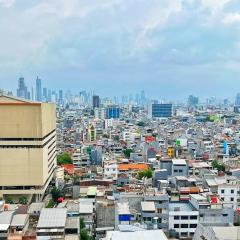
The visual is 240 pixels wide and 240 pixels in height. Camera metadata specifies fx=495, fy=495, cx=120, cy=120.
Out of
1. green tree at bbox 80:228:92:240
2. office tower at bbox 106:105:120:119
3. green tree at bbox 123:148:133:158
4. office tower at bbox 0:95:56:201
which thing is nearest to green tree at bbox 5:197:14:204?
office tower at bbox 0:95:56:201

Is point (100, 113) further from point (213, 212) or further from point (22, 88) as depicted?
point (213, 212)

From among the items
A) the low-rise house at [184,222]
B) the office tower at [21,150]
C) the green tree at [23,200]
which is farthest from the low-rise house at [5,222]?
the office tower at [21,150]

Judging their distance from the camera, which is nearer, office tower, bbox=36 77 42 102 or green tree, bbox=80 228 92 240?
green tree, bbox=80 228 92 240

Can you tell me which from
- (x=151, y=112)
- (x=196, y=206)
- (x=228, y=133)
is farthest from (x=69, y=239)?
(x=151, y=112)

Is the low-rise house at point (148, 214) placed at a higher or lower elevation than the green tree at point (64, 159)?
higher

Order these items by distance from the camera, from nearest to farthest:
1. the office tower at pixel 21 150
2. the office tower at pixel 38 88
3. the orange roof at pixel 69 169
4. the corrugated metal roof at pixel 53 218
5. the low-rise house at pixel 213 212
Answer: the corrugated metal roof at pixel 53 218, the low-rise house at pixel 213 212, the office tower at pixel 21 150, the orange roof at pixel 69 169, the office tower at pixel 38 88

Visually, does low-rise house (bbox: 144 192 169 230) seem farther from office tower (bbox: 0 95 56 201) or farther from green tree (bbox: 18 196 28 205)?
office tower (bbox: 0 95 56 201)

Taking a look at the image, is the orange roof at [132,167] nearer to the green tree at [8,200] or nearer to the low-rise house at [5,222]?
the green tree at [8,200]

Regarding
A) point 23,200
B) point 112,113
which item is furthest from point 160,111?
point 23,200
